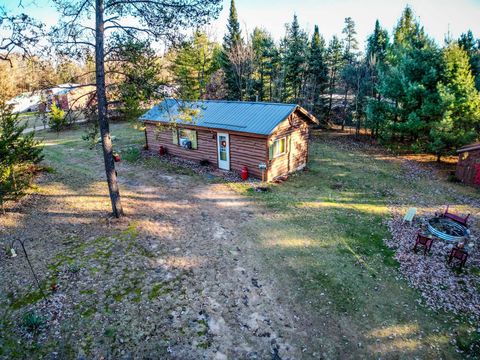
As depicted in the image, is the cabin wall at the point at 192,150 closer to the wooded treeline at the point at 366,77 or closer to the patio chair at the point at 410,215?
the wooded treeline at the point at 366,77

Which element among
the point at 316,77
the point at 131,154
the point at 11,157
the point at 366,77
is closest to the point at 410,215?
the point at 11,157

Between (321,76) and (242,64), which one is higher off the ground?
(242,64)

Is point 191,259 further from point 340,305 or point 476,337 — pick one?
point 476,337

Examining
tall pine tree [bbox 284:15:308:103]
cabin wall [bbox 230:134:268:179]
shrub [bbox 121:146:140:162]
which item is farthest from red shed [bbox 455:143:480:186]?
shrub [bbox 121:146:140:162]

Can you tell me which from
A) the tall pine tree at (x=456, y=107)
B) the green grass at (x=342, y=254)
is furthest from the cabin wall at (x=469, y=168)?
the tall pine tree at (x=456, y=107)

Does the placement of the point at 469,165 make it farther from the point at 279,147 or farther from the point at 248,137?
the point at 248,137

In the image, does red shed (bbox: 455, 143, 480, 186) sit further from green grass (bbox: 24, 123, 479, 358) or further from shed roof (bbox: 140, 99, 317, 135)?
shed roof (bbox: 140, 99, 317, 135)
